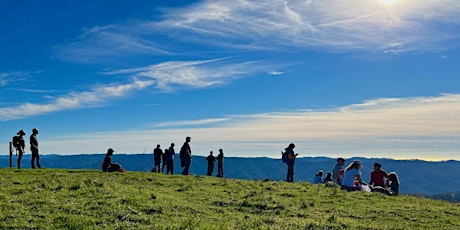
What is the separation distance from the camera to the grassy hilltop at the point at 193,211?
13805 mm

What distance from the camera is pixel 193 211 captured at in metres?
16.2

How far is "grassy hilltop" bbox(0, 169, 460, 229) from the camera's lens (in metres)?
13.8

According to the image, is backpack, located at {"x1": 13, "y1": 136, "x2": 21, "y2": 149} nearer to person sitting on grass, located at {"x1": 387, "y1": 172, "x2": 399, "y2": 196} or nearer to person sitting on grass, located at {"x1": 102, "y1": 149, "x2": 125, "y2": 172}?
person sitting on grass, located at {"x1": 102, "y1": 149, "x2": 125, "y2": 172}

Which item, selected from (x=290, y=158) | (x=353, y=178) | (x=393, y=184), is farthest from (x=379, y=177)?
(x=290, y=158)

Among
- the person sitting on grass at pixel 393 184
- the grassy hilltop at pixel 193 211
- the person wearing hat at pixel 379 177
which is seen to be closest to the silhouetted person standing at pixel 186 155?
the grassy hilltop at pixel 193 211

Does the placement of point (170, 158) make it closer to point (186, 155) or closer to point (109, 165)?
point (186, 155)

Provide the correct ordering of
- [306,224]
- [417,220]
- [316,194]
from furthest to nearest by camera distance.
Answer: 1. [316,194]
2. [417,220]
3. [306,224]

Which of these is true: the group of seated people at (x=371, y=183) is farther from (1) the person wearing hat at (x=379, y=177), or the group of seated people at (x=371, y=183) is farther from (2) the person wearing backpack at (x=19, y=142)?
(2) the person wearing backpack at (x=19, y=142)

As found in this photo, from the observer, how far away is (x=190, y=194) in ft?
69.3

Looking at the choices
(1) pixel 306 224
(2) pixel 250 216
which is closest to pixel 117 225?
(2) pixel 250 216

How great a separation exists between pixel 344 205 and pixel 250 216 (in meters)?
6.18

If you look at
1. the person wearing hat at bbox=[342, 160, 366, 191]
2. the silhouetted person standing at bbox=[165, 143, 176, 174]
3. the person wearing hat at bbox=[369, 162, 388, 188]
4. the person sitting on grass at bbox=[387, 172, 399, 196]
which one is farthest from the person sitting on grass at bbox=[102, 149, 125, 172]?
the person sitting on grass at bbox=[387, 172, 399, 196]

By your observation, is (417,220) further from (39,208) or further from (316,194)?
(39,208)

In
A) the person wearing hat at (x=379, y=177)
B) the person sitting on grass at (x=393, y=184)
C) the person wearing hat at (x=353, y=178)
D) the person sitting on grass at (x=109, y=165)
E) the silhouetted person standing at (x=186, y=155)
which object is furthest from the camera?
the silhouetted person standing at (x=186, y=155)
